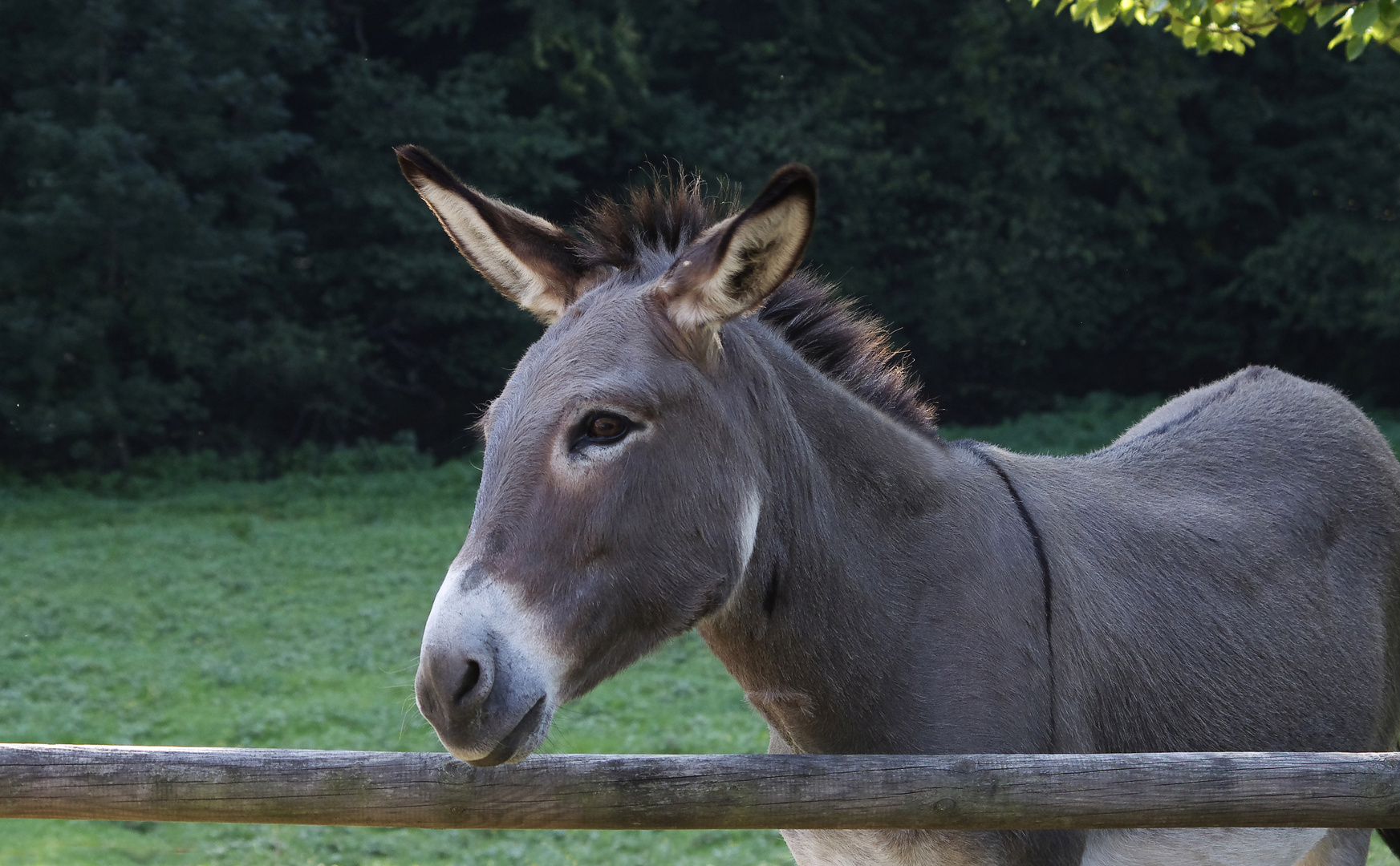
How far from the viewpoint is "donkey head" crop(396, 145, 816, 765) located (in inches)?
76.6

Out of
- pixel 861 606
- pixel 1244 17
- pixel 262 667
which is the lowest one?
pixel 262 667

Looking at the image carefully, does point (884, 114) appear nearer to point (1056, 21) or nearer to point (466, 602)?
point (1056, 21)

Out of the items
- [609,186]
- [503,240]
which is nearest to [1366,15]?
[503,240]

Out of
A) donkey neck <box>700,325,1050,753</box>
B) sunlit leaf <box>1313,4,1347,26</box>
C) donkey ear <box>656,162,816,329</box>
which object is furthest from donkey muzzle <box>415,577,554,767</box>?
sunlit leaf <box>1313,4,1347,26</box>

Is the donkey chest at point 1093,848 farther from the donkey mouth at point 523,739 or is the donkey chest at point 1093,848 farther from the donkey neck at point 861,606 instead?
the donkey mouth at point 523,739

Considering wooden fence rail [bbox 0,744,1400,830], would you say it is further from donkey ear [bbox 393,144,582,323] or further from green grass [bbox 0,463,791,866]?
donkey ear [bbox 393,144,582,323]

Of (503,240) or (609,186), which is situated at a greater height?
(503,240)

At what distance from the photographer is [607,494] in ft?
6.97

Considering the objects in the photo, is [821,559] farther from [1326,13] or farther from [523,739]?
[1326,13]

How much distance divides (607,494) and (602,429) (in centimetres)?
12

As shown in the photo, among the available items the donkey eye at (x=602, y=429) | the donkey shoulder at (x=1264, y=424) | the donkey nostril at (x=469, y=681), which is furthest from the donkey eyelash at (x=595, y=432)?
the donkey shoulder at (x=1264, y=424)

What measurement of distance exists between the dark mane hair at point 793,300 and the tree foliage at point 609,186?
1491 cm

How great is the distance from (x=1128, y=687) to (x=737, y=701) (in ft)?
17.8

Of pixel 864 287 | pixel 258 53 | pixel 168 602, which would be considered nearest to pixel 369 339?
pixel 258 53
